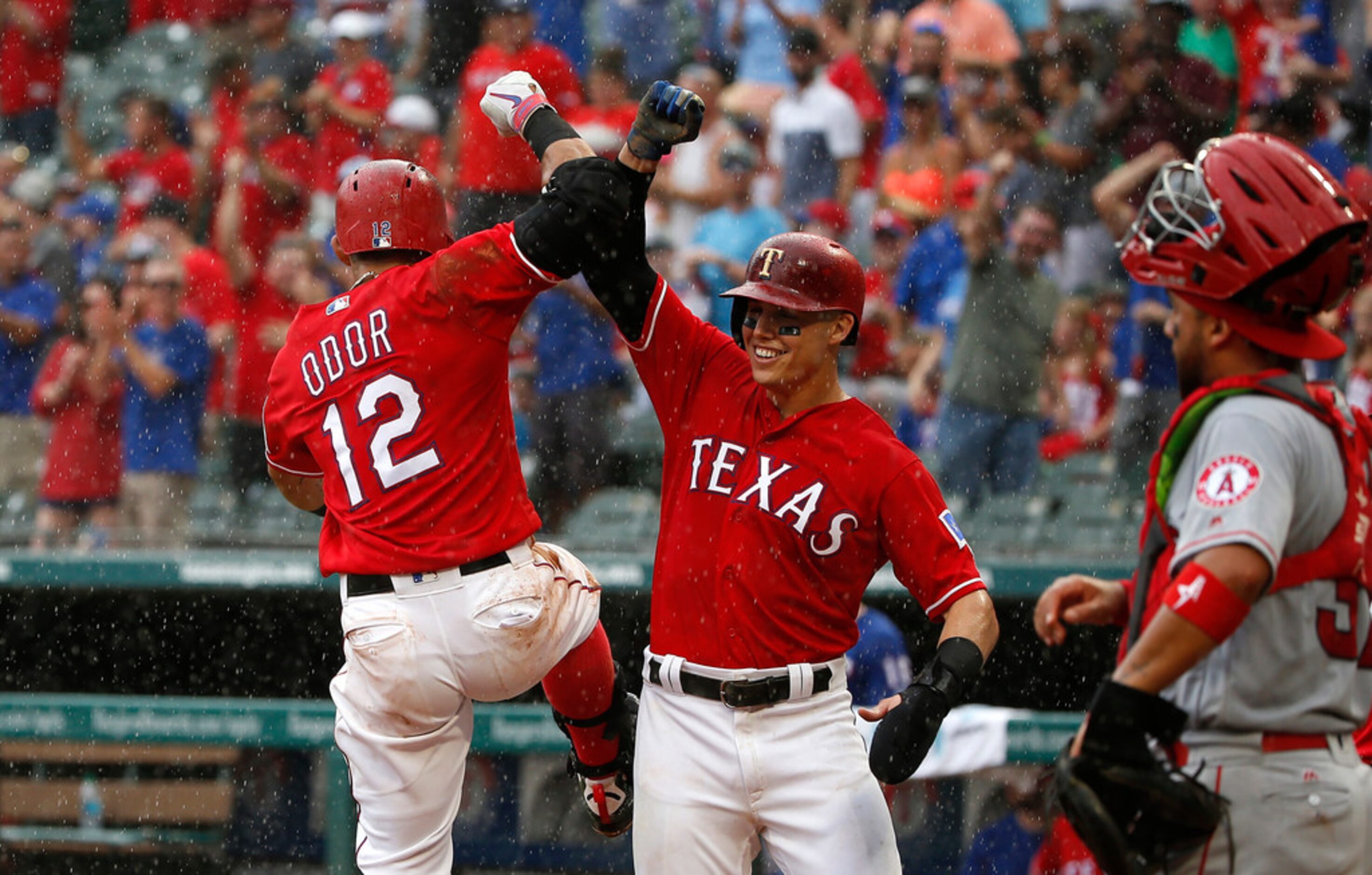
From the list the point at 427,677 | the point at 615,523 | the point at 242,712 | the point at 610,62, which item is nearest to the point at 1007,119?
the point at 610,62

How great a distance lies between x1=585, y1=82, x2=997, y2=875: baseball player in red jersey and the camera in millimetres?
3697

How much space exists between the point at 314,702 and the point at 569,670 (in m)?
2.27

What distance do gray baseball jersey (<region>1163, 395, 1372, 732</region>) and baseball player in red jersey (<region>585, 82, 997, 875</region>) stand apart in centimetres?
86

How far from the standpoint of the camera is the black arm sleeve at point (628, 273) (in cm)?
386

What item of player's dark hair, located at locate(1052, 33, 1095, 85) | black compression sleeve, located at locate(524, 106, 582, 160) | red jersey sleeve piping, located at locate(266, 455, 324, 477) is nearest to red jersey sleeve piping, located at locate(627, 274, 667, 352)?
black compression sleeve, located at locate(524, 106, 582, 160)

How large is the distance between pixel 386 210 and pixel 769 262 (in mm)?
928

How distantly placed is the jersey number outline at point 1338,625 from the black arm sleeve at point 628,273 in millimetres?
1693

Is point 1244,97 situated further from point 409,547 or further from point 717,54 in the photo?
point 409,547

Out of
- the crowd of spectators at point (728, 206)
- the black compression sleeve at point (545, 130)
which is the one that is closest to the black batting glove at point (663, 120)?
the black compression sleeve at point (545, 130)

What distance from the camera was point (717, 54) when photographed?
9.59 meters

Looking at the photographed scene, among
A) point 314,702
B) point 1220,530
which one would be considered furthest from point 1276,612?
point 314,702

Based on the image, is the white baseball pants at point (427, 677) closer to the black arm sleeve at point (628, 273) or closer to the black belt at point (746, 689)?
the black belt at point (746, 689)

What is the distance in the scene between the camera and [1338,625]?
9.24 ft

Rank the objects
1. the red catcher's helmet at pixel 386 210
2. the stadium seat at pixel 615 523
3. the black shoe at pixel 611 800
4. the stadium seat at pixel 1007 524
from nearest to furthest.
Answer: the red catcher's helmet at pixel 386 210 < the black shoe at pixel 611 800 < the stadium seat at pixel 1007 524 < the stadium seat at pixel 615 523
